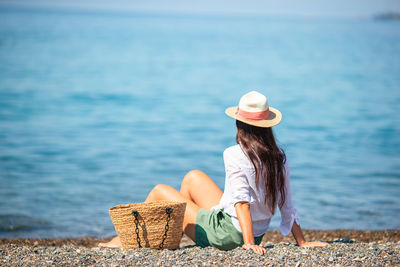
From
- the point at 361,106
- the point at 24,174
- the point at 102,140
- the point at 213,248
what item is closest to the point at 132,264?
the point at 213,248

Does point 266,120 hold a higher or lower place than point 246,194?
higher

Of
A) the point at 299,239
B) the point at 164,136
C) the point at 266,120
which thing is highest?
the point at 266,120

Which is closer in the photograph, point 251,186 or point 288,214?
point 251,186

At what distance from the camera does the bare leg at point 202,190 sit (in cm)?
451

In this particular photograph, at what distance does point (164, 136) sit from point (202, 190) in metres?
8.47

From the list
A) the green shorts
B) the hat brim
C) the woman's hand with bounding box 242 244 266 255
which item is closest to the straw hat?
the hat brim

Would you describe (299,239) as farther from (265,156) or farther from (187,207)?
(187,207)

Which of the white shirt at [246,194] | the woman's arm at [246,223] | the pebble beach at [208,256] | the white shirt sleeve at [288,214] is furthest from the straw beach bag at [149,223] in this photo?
the white shirt sleeve at [288,214]

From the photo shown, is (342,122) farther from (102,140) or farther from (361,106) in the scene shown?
(102,140)

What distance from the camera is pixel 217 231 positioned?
4.21m

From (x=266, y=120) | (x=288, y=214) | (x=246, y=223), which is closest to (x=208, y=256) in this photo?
(x=246, y=223)

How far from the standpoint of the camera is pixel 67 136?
12516 mm

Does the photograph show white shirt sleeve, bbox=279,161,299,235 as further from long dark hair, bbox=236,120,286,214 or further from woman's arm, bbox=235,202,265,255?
woman's arm, bbox=235,202,265,255

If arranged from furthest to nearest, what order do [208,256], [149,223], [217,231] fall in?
[217,231], [149,223], [208,256]
